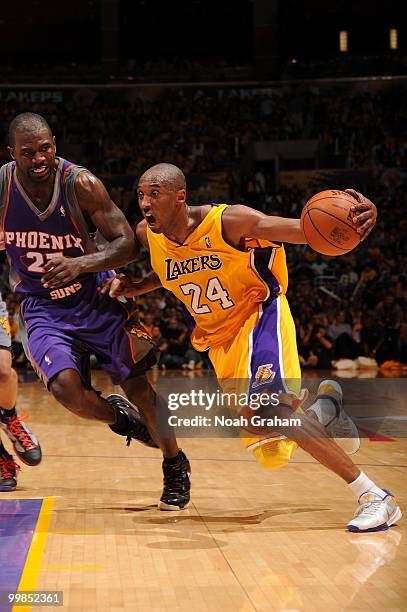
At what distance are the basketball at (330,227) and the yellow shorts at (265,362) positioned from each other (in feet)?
1.97

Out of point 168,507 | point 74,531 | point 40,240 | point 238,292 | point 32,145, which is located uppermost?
point 32,145

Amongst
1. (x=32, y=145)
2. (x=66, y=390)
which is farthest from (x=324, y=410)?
(x=32, y=145)

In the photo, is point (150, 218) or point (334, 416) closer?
point (150, 218)

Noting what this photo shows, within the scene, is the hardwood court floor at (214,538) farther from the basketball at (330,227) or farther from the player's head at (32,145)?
the player's head at (32,145)

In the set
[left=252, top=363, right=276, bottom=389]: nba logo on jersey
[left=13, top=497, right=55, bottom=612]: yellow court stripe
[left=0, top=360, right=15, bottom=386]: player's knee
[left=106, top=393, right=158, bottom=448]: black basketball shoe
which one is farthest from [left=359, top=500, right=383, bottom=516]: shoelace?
[left=0, top=360, right=15, bottom=386]: player's knee

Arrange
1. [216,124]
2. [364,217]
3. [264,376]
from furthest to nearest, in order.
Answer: [216,124], [264,376], [364,217]

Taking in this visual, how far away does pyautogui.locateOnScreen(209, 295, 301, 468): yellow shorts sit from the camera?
13.4 feet

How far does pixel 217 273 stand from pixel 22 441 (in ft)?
5.24

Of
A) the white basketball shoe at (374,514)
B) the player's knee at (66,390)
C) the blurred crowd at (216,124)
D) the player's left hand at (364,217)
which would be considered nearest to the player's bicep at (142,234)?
the player's knee at (66,390)

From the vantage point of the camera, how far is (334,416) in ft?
14.9

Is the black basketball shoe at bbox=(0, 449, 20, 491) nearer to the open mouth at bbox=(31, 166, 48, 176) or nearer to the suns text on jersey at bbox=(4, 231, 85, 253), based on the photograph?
the suns text on jersey at bbox=(4, 231, 85, 253)

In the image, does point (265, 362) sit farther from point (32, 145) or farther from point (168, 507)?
point (32, 145)

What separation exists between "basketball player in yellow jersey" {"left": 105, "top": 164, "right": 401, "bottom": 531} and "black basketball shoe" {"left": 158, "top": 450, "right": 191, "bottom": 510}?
61 cm

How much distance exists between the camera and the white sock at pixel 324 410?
14.8ft
